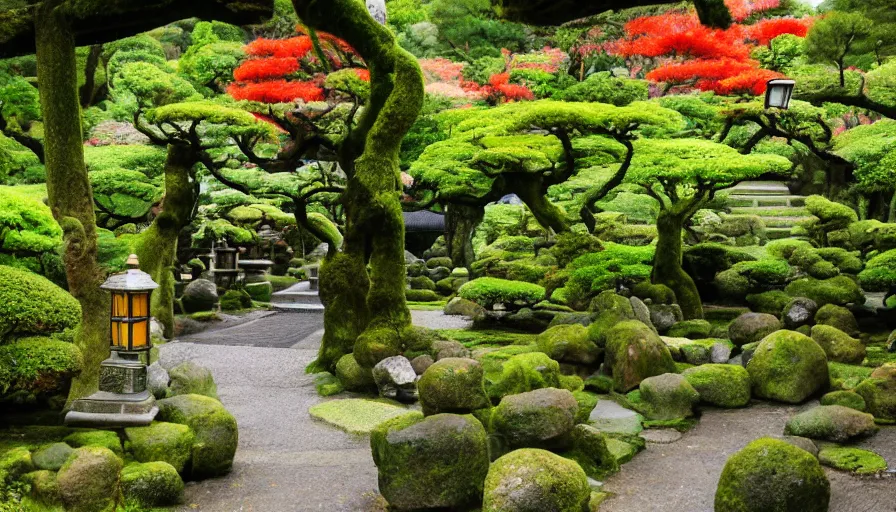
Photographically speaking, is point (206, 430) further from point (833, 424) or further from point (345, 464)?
point (833, 424)

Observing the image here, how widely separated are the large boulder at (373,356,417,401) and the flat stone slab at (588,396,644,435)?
7.42ft

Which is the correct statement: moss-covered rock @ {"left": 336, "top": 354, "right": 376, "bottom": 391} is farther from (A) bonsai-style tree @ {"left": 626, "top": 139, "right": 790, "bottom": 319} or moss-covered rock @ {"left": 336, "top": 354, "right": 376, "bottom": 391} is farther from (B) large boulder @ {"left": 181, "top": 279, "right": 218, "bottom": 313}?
(B) large boulder @ {"left": 181, "top": 279, "right": 218, "bottom": 313}

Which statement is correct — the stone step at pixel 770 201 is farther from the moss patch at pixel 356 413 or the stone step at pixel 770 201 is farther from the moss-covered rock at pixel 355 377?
the moss patch at pixel 356 413

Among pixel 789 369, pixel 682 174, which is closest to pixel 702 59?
pixel 682 174

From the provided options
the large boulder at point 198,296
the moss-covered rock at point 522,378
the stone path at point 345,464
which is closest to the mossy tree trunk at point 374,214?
the stone path at point 345,464

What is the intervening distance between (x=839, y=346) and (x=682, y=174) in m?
3.57

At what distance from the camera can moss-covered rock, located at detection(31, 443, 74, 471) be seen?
16.8ft

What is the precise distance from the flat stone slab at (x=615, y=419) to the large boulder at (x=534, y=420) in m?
1.49

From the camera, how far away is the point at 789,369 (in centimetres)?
848

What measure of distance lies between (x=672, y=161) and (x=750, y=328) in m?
3.05

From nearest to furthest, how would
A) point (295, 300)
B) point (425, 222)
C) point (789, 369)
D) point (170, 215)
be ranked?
point (789, 369) < point (170, 215) < point (295, 300) < point (425, 222)

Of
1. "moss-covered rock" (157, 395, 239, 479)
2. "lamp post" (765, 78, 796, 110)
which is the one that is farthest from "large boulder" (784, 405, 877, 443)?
"moss-covered rock" (157, 395, 239, 479)

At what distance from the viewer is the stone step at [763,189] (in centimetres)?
Result: 2675

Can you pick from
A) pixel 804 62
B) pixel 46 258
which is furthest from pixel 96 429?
pixel 804 62
